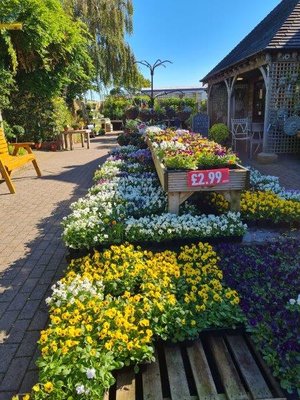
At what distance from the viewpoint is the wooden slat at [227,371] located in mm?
1851

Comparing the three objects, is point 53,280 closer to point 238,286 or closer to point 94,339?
point 94,339

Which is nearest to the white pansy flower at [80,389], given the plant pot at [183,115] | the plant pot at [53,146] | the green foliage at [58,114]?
the green foliage at [58,114]

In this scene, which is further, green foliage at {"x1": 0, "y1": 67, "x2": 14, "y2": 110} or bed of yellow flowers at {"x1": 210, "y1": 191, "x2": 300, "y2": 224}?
green foliage at {"x1": 0, "y1": 67, "x2": 14, "y2": 110}

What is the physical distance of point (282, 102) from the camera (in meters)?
9.45

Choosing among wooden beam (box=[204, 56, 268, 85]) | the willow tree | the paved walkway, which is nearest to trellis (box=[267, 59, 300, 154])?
wooden beam (box=[204, 56, 268, 85])

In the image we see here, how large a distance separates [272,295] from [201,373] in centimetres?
90

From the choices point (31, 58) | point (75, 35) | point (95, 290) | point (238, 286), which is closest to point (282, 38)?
point (75, 35)

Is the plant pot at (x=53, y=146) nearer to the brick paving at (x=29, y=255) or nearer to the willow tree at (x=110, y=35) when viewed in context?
the brick paving at (x=29, y=255)

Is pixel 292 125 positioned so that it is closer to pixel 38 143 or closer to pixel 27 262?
pixel 27 262

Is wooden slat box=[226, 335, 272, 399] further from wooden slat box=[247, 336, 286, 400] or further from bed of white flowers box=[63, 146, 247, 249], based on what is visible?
bed of white flowers box=[63, 146, 247, 249]

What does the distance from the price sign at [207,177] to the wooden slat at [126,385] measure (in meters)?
2.26

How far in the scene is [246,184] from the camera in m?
3.90

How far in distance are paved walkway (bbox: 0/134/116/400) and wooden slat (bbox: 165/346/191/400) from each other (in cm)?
89

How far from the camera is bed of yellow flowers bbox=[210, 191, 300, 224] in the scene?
410cm
